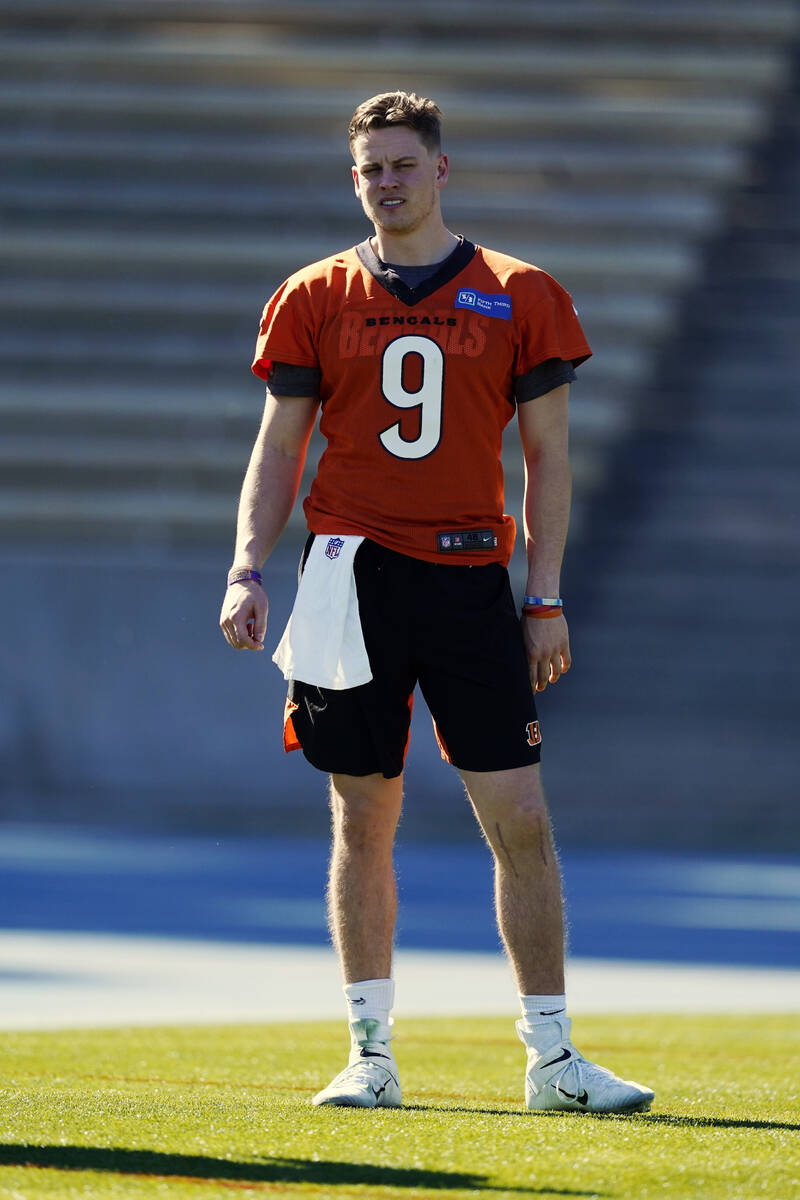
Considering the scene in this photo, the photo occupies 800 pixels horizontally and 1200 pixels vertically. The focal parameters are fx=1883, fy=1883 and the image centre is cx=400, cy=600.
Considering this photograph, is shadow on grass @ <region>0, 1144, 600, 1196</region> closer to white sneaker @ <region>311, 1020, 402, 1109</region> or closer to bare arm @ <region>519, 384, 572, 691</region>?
white sneaker @ <region>311, 1020, 402, 1109</region>

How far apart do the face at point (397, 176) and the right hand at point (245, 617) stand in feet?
1.81

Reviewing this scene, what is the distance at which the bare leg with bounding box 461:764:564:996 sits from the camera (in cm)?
261

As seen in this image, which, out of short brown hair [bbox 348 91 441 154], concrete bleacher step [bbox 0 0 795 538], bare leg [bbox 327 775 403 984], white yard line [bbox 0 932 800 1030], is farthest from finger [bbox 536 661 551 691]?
concrete bleacher step [bbox 0 0 795 538]

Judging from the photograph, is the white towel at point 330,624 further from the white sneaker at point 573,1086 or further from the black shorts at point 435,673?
the white sneaker at point 573,1086

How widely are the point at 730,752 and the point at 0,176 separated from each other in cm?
466

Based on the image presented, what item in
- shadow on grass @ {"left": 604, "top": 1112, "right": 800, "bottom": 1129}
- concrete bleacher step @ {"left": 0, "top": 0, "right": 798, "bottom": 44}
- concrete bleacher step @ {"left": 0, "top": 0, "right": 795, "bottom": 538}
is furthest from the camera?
concrete bleacher step @ {"left": 0, "top": 0, "right": 798, "bottom": 44}

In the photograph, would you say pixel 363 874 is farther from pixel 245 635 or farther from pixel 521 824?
pixel 245 635

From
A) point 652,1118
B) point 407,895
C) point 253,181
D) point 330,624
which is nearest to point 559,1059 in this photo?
point 652,1118

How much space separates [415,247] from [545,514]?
422 millimetres

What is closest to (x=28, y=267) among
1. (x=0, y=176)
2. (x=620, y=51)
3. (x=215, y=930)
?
(x=0, y=176)

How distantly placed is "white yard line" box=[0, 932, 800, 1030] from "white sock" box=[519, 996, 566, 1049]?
5.87ft

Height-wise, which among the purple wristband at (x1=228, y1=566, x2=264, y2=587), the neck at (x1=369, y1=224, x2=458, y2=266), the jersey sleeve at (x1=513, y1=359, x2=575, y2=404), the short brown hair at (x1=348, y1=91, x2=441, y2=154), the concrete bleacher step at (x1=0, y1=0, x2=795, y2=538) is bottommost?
the purple wristband at (x1=228, y1=566, x2=264, y2=587)

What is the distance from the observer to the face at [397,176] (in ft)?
8.59

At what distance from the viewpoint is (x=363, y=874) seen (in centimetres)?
269
